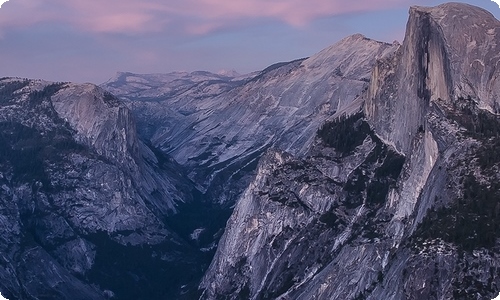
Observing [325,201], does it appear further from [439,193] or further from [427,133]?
[439,193]

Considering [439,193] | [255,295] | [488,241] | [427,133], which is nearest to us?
[488,241]

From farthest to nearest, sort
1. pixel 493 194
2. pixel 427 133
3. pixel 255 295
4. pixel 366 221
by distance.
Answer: pixel 255 295 → pixel 366 221 → pixel 427 133 → pixel 493 194

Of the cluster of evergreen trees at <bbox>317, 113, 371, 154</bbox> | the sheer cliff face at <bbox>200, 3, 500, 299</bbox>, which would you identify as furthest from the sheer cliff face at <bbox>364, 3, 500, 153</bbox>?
the cluster of evergreen trees at <bbox>317, 113, 371, 154</bbox>

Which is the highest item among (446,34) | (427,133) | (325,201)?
(446,34)

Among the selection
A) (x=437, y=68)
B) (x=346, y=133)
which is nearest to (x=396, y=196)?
(x=437, y=68)

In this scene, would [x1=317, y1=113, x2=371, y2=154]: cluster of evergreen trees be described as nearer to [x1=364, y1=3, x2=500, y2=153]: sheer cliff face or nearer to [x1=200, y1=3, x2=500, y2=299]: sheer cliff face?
[x1=200, y1=3, x2=500, y2=299]: sheer cliff face

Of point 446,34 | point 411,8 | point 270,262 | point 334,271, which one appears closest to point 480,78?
point 446,34

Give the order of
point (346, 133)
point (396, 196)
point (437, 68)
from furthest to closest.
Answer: point (346, 133) < point (437, 68) < point (396, 196)

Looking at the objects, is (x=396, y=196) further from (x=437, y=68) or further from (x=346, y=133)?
(x=346, y=133)
